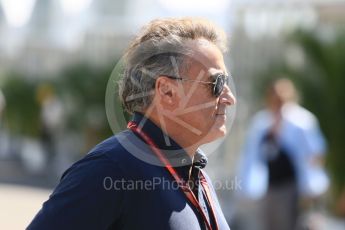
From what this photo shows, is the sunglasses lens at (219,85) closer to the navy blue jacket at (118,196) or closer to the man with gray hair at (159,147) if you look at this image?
the man with gray hair at (159,147)

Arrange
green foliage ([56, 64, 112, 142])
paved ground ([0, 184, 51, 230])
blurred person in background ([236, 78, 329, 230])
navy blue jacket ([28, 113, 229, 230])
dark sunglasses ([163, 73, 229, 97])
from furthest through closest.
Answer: green foliage ([56, 64, 112, 142]), paved ground ([0, 184, 51, 230]), blurred person in background ([236, 78, 329, 230]), dark sunglasses ([163, 73, 229, 97]), navy blue jacket ([28, 113, 229, 230])

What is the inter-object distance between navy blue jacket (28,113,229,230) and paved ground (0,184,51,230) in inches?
224

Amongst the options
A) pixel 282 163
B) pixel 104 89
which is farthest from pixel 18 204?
pixel 104 89

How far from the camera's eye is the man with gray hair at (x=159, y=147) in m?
2.17

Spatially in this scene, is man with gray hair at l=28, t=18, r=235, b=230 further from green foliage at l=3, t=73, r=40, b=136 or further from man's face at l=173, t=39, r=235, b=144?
green foliage at l=3, t=73, r=40, b=136

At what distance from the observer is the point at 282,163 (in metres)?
6.75

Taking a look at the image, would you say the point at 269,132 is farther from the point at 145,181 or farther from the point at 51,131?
the point at 51,131

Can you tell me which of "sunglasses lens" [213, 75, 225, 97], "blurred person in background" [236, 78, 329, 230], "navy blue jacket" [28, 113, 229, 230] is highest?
"sunglasses lens" [213, 75, 225, 97]

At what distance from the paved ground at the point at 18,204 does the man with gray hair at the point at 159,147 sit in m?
5.60

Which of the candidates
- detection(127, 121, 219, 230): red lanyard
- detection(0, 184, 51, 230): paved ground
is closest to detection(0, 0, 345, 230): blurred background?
detection(0, 184, 51, 230): paved ground

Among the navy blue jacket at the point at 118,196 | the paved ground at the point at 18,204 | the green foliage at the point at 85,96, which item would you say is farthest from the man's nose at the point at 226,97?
the green foliage at the point at 85,96

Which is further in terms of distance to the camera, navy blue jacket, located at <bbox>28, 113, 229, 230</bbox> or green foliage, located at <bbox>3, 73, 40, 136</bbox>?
green foliage, located at <bbox>3, 73, 40, 136</bbox>

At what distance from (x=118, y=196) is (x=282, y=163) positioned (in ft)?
15.4

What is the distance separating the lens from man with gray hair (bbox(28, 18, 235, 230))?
2.17 m
